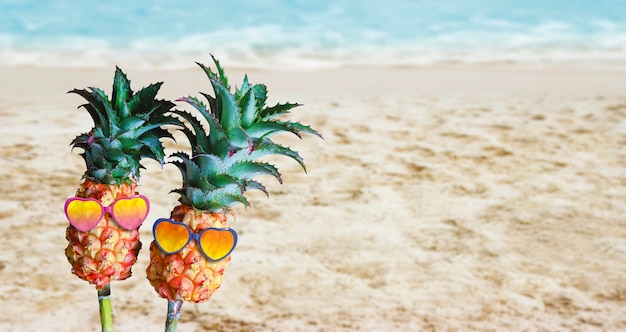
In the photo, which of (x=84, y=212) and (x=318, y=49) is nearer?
(x=84, y=212)

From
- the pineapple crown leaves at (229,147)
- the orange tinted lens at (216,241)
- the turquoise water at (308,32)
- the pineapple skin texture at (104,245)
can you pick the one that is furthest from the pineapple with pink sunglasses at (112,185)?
the turquoise water at (308,32)

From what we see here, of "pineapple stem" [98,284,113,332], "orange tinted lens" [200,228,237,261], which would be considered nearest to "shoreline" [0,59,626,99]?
"pineapple stem" [98,284,113,332]

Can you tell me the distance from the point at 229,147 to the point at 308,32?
65.1 ft

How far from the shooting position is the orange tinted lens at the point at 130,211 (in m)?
2.07

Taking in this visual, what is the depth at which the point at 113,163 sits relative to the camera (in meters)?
2.10

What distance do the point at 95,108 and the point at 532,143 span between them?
16.3 ft

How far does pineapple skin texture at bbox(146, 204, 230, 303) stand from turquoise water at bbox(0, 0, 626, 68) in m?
12.9

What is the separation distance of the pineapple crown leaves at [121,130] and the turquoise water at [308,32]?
41.9ft

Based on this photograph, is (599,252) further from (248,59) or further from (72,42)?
(72,42)

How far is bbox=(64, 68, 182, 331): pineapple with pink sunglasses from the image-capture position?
2.07m

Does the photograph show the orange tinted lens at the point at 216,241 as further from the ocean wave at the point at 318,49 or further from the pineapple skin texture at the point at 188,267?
the ocean wave at the point at 318,49

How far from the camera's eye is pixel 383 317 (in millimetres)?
3479

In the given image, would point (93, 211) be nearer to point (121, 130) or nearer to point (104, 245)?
point (104, 245)

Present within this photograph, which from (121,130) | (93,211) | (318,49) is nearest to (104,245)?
(93,211)
